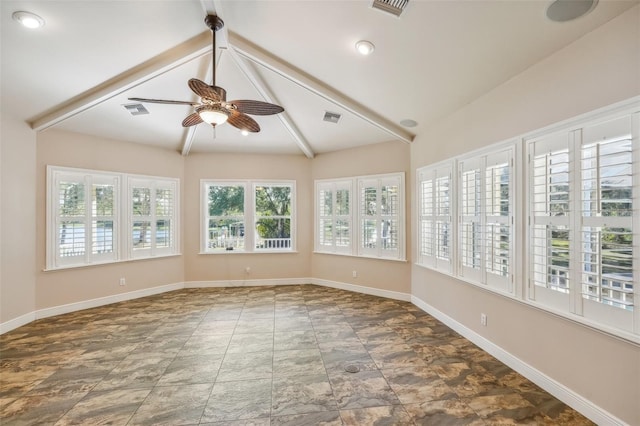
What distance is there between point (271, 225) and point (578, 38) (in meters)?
5.45

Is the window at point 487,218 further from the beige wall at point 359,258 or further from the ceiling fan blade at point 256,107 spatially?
the ceiling fan blade at point 256,107

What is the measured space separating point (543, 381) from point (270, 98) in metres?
4.51

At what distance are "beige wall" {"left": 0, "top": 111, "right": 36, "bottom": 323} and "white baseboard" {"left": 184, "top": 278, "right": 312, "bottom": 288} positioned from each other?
2.47m

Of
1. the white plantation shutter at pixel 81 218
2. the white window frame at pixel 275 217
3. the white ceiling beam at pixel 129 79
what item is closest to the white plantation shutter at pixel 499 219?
the white ceiling beam at pixel 129 79

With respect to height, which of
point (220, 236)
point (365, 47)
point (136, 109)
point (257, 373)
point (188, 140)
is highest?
point (365, 47)

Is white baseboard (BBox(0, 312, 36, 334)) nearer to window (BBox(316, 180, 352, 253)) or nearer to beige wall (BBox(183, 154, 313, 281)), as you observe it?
beige wall (BBox(183, 154, 313, 281))

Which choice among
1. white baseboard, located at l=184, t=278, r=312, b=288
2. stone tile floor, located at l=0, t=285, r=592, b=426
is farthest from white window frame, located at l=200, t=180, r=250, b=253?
stone tile floor, located at l=0, t=285, r=592, b=426

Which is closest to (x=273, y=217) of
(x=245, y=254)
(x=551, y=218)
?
(x=245, y=254)

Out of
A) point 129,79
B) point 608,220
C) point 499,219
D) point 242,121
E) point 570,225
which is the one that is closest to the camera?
point 608,220

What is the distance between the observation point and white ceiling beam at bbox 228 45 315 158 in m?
3.47

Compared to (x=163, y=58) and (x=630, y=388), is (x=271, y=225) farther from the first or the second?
(x=630, y=388)

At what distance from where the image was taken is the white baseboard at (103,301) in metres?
4.38

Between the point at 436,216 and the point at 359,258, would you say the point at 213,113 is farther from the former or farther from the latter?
the point at 359,258

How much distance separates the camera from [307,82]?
3.64m
